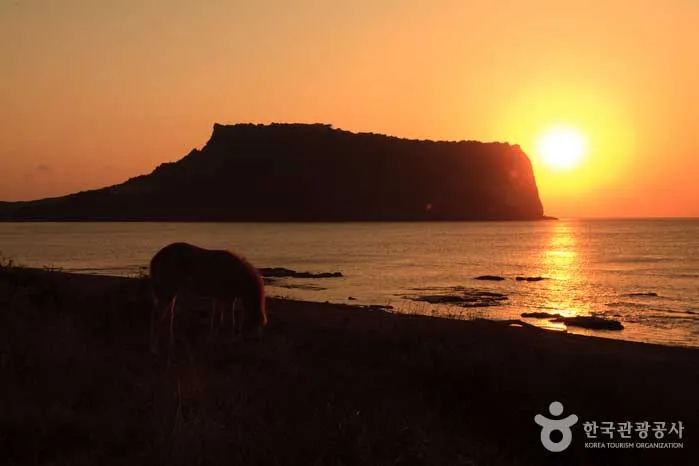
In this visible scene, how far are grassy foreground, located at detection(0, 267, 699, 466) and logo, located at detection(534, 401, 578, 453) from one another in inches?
4.6

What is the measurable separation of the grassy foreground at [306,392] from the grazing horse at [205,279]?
0.69 meters

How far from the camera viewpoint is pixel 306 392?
26.2 ft

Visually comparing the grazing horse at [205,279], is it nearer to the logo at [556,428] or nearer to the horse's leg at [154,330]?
the horse's leg at [154,330]

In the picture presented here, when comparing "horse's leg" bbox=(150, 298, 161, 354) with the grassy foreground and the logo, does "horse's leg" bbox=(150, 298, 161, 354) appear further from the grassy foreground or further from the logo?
the logo

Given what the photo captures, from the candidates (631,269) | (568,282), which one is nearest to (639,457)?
(568,282)

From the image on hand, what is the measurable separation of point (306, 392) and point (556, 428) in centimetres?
307

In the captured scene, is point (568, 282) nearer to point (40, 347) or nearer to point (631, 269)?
point (631, 269)

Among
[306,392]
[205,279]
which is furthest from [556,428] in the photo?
[205,279]

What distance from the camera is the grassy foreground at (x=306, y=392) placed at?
5836mm

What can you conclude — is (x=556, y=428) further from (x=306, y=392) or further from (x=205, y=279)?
(x=205, y=279)

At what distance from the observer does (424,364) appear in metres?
9.97

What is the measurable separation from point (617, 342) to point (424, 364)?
26.3ft

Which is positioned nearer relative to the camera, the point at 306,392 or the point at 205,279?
the point at 306,392

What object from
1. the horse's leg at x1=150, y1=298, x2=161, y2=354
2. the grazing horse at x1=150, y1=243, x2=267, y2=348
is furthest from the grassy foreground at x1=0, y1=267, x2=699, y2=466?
the grazing horse at x1=150, y1=243, x2=267, y2=348
